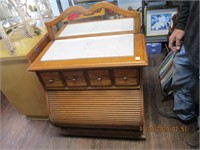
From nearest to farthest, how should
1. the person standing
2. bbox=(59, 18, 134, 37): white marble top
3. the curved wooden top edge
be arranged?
the person standing < the curved wooden top edge < bbox=(59, 18, 134, 37): white marble top

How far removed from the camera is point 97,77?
105cm

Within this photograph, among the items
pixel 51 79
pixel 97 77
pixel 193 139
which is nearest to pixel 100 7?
pixel 97 77

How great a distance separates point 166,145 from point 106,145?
426 millimetres

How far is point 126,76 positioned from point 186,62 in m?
0.39

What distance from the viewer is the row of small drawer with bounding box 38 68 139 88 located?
3.29 ft

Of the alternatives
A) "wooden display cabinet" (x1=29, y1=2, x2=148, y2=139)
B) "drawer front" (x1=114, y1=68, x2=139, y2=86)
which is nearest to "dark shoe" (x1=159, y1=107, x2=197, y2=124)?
"wooden display cabinet" (x1=29, y1=2, x2=148, y2=139)

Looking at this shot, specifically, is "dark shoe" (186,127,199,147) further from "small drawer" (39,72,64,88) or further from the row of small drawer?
"small drawer" (39,72,64,88)

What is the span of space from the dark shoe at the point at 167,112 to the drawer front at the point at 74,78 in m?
0.73

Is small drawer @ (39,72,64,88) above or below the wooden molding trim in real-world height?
below

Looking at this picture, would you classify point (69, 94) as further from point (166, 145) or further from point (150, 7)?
point (150, 7)

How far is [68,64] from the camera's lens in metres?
1.00

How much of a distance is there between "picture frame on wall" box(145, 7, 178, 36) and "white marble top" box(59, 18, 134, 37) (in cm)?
65

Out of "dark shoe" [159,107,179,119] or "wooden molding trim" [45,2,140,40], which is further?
"dark shoe" [159,107,179,119]
